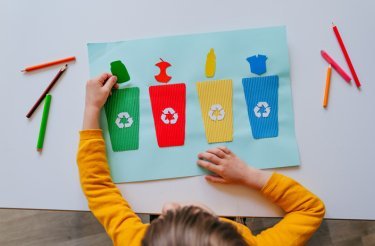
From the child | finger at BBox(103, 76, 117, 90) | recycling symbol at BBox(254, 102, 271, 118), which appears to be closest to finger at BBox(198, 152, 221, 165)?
the child

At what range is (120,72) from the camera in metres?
0.68

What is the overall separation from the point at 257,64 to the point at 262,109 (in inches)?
3.6

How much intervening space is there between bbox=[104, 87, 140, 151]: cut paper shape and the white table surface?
66 millimetres

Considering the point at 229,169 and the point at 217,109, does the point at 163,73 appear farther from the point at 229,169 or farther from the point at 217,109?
the point at 229,169

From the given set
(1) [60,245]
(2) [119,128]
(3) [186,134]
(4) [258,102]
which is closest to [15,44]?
(2) [119,128]

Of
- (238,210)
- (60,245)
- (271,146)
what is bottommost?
(60,245)

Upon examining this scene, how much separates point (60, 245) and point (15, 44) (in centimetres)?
72

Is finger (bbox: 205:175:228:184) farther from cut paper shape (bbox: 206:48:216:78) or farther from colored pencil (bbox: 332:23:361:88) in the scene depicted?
colored pencil (bbox: 332:23:361:88)

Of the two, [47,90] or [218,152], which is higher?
[47,90]

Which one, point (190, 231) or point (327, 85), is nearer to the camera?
point (190, 231)

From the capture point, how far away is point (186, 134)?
0.66 m

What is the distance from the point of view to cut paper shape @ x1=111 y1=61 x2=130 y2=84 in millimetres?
683

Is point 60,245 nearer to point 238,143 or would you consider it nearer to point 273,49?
point 238,143

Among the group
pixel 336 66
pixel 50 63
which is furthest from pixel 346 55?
pixel 50 63
